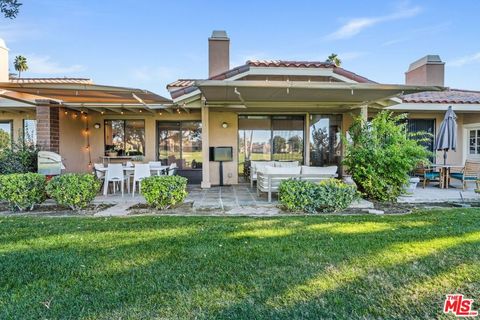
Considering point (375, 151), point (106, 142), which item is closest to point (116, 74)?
point (106, 142)

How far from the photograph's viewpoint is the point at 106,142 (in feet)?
41.5

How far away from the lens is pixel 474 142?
12734mm

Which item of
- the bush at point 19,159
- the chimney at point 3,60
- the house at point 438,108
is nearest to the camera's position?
the bush at point 19,159

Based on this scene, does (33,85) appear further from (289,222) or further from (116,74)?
(116,74)

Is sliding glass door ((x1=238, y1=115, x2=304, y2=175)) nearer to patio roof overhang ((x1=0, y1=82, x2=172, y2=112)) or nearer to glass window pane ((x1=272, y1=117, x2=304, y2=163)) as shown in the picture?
glass window pane ((x1=272, y1=117, x2=304, y2=163))

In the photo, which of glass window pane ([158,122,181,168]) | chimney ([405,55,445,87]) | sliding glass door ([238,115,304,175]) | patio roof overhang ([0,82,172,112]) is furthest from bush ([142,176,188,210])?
chimney ([405,55,445,87])

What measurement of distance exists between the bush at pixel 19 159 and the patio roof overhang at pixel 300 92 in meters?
5.76

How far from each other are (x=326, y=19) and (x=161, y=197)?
1181 cm

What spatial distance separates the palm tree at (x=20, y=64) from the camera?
3328 cm

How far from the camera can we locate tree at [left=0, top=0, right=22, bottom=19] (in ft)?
17.0

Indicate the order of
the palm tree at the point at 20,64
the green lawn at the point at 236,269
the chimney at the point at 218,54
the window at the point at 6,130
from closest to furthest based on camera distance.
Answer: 1. the green lawn at the point at 236,269
2. the chimney at the point at 218,54
3. the window at the point at 6,130
4. the palm tree at the point at 20,64

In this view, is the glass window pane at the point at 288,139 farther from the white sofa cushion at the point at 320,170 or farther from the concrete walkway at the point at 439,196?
the concrete walkway at the point at 439,196

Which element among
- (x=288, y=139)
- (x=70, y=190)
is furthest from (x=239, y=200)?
(x=288, y=139)

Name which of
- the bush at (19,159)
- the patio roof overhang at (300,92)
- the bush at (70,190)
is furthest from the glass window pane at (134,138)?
the bush at (70,190)
